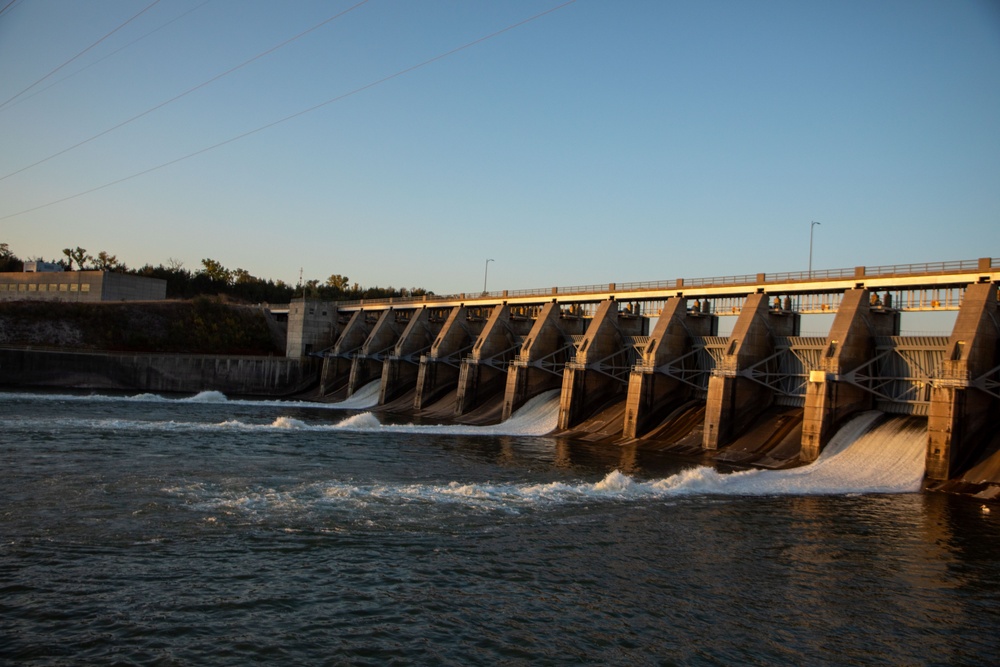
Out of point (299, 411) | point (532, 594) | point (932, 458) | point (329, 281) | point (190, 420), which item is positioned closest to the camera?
point (532, 594)

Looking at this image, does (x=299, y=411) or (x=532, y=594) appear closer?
(x=532, y=594)

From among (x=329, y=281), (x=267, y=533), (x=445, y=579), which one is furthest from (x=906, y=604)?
(x=329, y=281)

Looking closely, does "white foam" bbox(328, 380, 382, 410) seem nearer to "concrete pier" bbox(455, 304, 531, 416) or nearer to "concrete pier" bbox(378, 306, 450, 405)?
"concrete pier" bbox(378, 306, 450, 405)

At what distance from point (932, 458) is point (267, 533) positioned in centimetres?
2547

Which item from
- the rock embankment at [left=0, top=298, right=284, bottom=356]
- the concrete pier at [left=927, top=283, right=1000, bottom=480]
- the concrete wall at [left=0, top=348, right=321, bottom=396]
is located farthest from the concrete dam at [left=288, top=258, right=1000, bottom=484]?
the rock embankment at [left=0, top=298, right=284, bottom=356]

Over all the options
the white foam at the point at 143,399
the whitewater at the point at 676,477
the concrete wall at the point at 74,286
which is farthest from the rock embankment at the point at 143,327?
the whitewater at the point at 676,477

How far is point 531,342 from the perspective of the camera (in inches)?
2191

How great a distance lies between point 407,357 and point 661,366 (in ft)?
98.4

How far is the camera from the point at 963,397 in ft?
101

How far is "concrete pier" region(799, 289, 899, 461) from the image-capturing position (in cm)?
3572

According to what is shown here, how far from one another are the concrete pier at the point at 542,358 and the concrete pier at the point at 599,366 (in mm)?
4071

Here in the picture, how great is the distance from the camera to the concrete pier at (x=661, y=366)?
44.9 meters

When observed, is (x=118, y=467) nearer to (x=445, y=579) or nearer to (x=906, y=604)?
(x=445, y=579)

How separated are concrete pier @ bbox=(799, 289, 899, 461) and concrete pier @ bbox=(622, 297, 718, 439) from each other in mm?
10242
